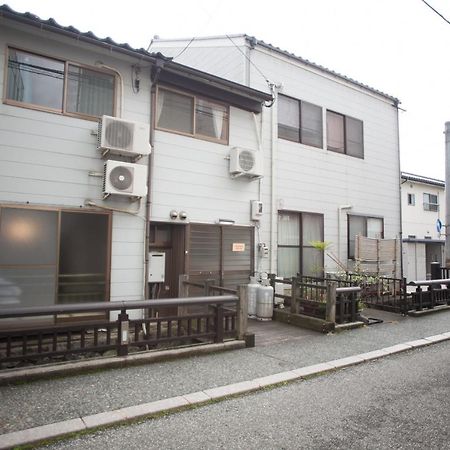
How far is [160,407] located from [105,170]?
4.70 metres

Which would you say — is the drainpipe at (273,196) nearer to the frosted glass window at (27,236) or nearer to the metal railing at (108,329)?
the metal railing at (108,329)

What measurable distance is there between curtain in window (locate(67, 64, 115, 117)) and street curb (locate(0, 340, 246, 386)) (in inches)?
193

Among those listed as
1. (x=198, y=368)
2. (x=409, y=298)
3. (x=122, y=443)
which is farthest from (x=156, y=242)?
(x=409, y=298)

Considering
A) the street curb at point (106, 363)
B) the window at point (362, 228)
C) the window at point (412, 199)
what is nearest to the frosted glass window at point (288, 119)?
the window at point (362, 228)

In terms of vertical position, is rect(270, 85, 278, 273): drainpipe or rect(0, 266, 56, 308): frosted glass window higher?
rect(270, 85, 278, 273): drainpipe

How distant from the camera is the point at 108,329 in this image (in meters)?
5.63

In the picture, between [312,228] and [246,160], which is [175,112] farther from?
[312,228]

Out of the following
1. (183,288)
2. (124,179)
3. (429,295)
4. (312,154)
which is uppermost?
(312,154)

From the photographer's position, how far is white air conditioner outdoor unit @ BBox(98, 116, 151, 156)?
7.30 meters

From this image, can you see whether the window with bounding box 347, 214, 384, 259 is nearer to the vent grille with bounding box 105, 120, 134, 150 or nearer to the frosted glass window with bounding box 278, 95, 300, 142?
the frosted glass window with bounding box 278, 95, 300, 142

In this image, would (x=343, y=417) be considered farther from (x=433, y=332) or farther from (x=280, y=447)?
(x=433, y=332)

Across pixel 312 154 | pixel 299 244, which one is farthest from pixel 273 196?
pixel 312 154

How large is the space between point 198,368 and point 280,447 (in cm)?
223

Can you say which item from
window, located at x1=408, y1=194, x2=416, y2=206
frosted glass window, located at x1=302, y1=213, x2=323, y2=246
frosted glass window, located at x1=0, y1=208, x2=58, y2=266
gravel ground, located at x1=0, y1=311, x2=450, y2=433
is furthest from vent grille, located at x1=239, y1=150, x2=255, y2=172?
window, located at x1=408, y1=194, x2=416, y2=206
